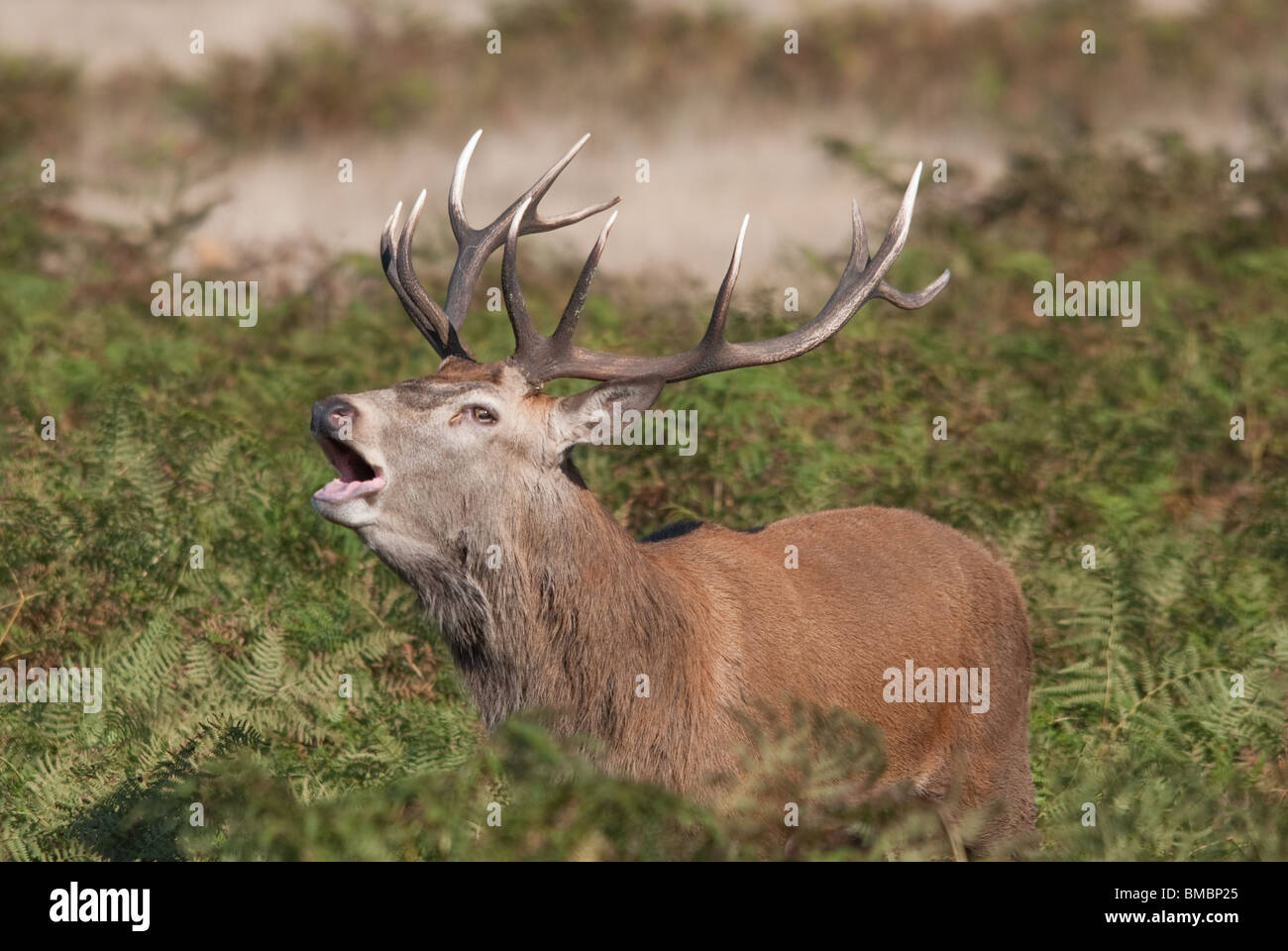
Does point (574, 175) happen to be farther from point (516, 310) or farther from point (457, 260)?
point (516, 310)

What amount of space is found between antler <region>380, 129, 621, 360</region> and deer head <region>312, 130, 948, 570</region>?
0.04ft

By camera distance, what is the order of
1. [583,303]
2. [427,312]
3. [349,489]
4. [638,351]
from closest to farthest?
1. [349,489]
2. [583,303]
3. [427,312]
4. [638,351]

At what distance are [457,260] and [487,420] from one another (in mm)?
1008

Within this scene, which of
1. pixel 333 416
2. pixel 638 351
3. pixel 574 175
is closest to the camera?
pixel 333 416

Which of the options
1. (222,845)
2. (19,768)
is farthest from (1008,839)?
(19,768)

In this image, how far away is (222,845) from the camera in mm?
5082

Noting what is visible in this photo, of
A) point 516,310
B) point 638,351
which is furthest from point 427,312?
point 638,351

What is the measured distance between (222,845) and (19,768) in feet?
5.30

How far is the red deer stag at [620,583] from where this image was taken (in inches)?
227

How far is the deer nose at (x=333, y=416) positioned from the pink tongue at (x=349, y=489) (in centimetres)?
18

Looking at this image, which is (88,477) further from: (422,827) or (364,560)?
(422,827)

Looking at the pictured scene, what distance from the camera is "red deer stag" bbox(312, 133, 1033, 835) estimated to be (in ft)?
18.9

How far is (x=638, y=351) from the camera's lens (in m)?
9.63

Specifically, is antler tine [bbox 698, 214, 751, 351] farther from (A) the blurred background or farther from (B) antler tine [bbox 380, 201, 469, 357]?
(A) the blurred background
